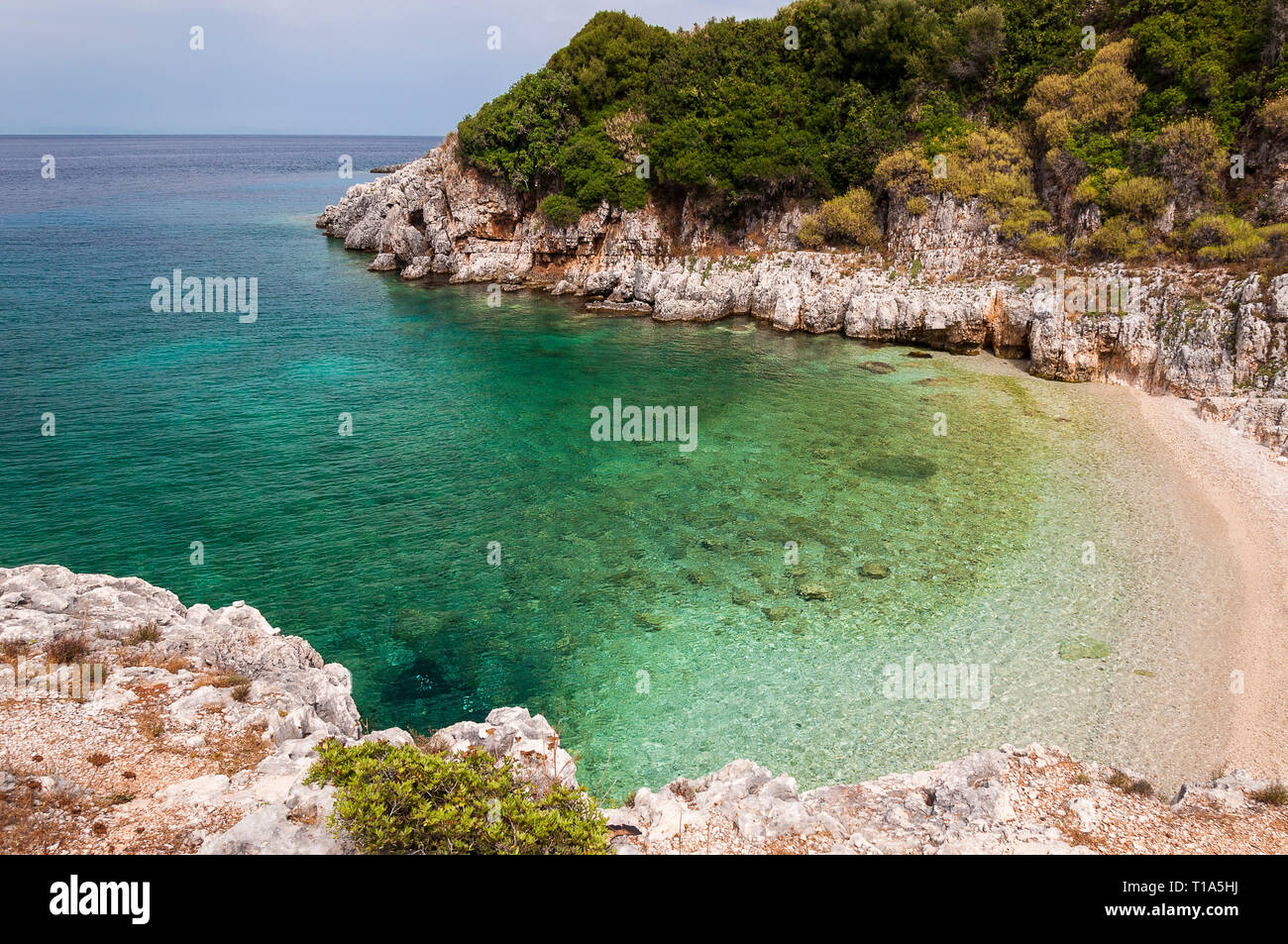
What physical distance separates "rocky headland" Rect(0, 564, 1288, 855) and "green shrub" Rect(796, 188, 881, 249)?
43.6 m

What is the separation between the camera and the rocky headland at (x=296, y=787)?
428 inches

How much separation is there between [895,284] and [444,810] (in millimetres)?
45763

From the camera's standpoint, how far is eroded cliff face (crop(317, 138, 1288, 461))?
3425 centimetres

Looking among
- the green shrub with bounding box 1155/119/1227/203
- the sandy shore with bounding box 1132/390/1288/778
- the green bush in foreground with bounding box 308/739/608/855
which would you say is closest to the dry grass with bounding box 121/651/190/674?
the green bush in foreground with bounding box 308/739/608/855

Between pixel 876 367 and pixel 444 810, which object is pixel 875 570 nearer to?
pixel 444 810

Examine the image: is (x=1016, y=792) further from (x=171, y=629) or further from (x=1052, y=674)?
(x=171, y=629)

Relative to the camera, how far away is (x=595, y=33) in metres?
64.0

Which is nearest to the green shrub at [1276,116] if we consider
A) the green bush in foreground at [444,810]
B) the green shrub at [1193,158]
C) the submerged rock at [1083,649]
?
the green shrub at [1193,158]

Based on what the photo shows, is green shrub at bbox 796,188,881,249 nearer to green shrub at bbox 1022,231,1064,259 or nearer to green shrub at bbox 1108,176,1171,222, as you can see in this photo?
green shrub at bbox 1022,231,1064,259

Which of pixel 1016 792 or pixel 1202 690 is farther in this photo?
pixel 1202 690

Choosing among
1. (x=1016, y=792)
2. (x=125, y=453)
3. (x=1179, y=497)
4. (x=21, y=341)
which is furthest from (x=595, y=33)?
(x=1016, y=792)

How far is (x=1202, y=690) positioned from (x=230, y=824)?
21842 millimetres

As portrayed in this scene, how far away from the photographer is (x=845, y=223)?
51.0m

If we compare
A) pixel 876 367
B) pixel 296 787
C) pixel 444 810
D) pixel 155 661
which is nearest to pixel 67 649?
pixel 155 661
